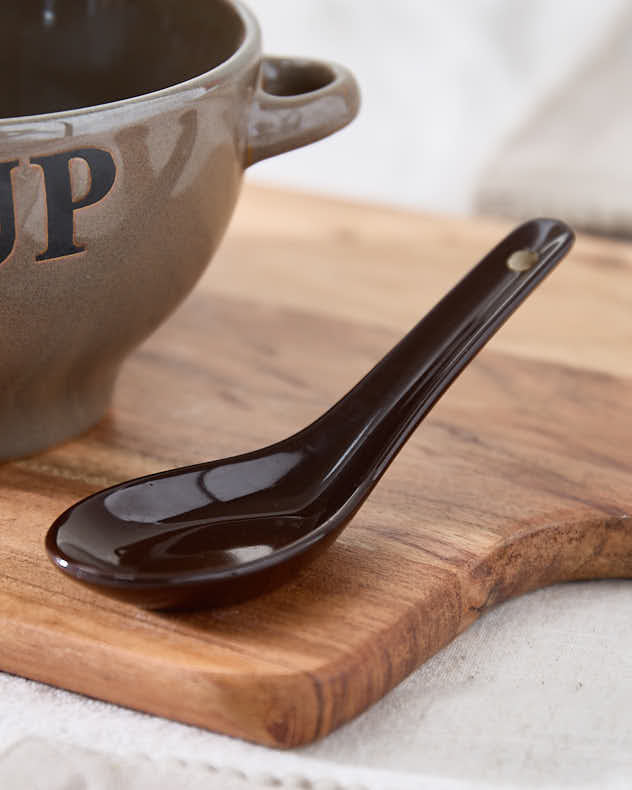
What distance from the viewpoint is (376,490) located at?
0.54m

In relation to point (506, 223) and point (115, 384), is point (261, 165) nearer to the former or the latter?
point (506, 223)

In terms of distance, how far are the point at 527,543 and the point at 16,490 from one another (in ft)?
0.76

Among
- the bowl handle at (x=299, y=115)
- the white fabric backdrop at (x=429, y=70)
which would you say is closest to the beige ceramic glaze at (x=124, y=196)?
the bowl handle at (x=299, y=115)

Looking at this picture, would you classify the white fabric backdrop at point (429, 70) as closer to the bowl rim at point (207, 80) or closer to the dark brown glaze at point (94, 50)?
the dark brown glaze at point (94, 50)

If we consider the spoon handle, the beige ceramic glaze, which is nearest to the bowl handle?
the beige ceramic glaze

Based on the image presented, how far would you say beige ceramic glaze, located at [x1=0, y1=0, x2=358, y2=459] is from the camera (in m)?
0.46

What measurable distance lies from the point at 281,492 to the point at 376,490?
7 centimetres

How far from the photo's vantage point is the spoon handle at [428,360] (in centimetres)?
51

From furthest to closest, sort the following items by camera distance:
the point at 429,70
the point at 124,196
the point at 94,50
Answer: the point at 429,70, the point at 94,50, the point at 124,196

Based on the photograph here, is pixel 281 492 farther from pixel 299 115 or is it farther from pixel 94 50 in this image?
pixel 94 50

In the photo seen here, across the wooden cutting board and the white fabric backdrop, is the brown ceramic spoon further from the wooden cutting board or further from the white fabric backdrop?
the white fabric backdrop

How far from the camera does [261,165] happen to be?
60.1 inches

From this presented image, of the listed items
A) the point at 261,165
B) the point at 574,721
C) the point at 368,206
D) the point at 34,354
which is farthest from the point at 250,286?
the point at 261,165

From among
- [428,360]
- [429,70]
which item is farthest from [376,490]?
[429,70]
